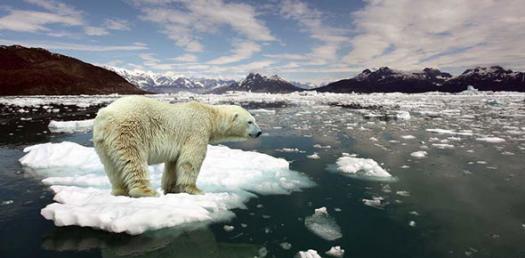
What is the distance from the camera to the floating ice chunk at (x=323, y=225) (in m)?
5.04

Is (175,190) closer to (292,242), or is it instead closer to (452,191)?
(292,242)

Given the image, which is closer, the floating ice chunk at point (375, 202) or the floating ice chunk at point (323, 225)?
the floating ice chunk at point (323, 225)

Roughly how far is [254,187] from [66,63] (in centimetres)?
15749

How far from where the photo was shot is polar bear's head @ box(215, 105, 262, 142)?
657 centimetres

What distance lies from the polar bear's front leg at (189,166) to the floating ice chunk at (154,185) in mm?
231

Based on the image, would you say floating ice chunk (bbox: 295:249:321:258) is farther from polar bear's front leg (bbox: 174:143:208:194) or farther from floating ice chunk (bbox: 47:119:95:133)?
floating ice chunk (bbox: 47:119:95:133)

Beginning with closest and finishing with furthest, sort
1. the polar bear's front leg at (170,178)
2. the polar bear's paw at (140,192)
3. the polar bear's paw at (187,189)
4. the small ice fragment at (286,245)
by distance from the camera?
the small ice fragment at (286,245) < the polar bear's paw at (140,192) < the polar bear's paw at (187,189) < the polar bear's front leg at (170,178)

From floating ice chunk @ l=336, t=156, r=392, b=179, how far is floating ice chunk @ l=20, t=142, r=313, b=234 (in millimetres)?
1290

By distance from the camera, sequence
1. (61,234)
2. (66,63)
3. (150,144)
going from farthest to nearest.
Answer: (66,63) < (150,144) < (61,234)

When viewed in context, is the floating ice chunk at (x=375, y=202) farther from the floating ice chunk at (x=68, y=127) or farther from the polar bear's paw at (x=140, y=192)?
the floating ice chunk at (x=68, y=127)

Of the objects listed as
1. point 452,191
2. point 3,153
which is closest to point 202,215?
point 452,191

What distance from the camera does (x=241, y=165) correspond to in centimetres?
908

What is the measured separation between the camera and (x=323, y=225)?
5395mm

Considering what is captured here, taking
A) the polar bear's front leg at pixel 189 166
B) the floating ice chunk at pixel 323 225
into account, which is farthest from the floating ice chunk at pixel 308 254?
the polar bear's front leg at pixel 189 166
